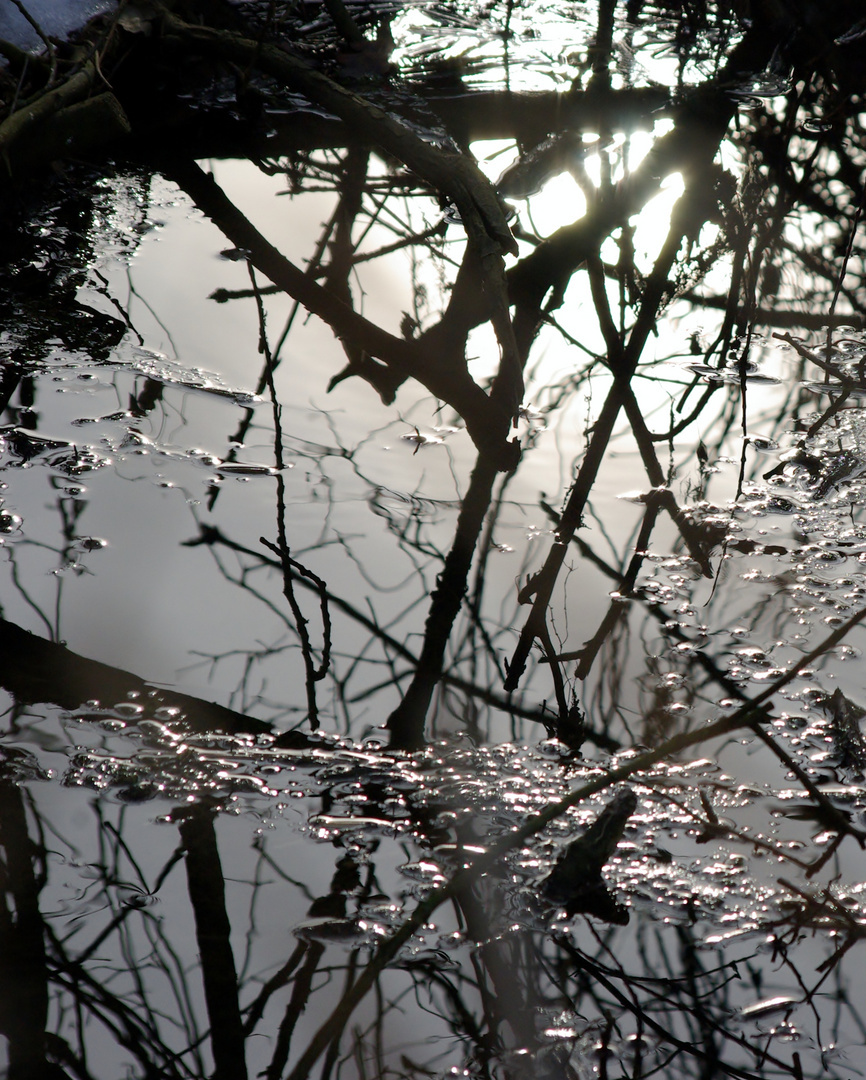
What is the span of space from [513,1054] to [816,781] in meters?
0.63

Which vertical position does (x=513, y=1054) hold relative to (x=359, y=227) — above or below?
below

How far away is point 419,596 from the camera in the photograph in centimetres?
170

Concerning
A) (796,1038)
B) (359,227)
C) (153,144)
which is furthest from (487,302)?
(796,1038)

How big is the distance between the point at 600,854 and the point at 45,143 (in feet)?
8.05

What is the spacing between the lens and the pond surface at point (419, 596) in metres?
1.04

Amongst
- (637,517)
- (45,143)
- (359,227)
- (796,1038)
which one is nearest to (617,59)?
(359,227)

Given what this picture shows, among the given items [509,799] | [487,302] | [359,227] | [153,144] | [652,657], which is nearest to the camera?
[509,799]

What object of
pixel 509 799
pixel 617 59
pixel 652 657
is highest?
pixel 617 59

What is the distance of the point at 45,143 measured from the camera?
268cm

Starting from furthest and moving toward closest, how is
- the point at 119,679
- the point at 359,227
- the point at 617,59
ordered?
the point at 617,59 < the point at 359,227 < the point at 119,679

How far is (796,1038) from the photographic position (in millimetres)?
1028

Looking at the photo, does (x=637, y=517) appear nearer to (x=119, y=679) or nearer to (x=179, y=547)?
(x=179, y=547)

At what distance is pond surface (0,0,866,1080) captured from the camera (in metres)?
1.04

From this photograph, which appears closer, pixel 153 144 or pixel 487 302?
pixel 487 302
